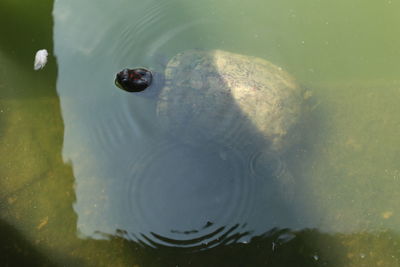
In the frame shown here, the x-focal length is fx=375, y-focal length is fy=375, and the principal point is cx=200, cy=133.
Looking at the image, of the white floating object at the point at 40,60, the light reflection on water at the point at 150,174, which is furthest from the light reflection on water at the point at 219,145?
the white floating object at the point at 40,60

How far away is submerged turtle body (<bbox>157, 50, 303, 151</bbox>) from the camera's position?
7.93 ft

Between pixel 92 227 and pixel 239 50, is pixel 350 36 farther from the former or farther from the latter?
pixel 92 227

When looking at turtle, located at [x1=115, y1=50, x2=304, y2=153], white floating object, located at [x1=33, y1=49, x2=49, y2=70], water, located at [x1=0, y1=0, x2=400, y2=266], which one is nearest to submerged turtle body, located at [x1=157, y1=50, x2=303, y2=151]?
turtle, located at [x1=115, y1=50, x2=304, y2=153]

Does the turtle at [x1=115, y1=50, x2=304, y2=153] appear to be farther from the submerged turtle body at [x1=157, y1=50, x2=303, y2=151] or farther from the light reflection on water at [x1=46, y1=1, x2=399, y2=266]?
the light reflection on water at [x1=46, y1=1, x2=399, y2=266]

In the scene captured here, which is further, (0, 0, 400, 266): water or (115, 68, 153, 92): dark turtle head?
(115, 68, 153, 92): dark turtle head

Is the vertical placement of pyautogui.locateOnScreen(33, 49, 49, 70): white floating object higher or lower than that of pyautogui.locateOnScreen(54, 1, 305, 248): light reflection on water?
higher

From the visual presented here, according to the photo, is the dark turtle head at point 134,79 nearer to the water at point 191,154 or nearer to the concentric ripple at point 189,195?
the water at point 191,154

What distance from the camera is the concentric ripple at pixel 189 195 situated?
2.41m

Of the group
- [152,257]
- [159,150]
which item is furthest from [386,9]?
[152,257]

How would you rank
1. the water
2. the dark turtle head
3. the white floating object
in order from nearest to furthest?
1. the water
2. the dark turtle head
3. the white floating object

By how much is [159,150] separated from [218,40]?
1.07 meters

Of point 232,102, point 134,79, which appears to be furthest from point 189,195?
point 134,79

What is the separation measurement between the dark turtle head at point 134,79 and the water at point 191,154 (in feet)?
0.29

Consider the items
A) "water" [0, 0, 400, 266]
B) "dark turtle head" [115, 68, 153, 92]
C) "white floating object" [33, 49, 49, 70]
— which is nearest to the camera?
"water" [0, 0, 400, 266]
